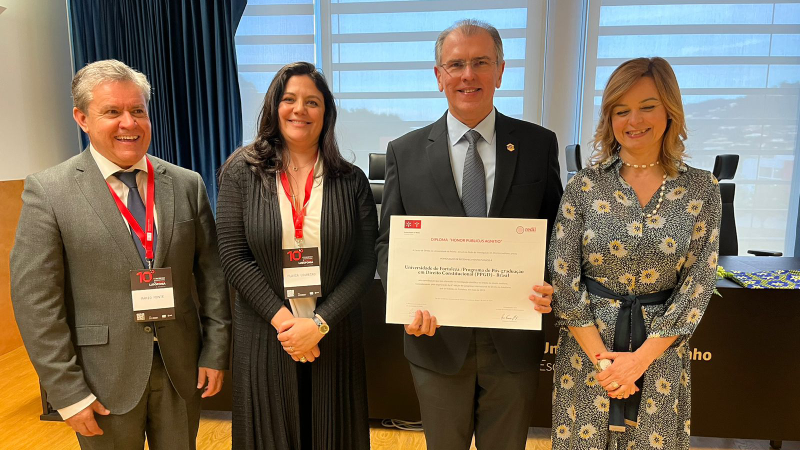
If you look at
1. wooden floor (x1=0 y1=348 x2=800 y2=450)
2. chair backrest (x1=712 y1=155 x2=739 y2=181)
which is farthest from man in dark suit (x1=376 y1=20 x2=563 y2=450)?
chair backrest (x1=712 y1=155 x2=739 y2=181)

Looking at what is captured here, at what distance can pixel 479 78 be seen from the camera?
1.43 m

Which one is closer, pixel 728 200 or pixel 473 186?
pixel 473 186

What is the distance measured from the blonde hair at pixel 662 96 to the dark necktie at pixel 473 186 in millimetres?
381

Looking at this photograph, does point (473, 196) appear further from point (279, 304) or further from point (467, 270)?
point (279, 304)

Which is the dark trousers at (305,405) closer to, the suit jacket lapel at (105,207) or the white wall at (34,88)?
the suit jacket lapel at (105,207)

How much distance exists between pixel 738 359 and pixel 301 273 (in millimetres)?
2064

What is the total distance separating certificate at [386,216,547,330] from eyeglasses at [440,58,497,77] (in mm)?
462

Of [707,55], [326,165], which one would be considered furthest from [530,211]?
[707,55]

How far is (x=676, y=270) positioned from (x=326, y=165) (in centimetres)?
112

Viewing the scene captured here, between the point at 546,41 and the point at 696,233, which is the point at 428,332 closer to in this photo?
the point at 696,233

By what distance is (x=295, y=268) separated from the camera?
1.51 metres

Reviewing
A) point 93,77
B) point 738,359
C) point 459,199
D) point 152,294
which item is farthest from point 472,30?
point 738,359

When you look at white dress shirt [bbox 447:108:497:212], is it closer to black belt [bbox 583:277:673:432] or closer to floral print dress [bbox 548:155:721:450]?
floral print dress [bbox 548:155:721:450]

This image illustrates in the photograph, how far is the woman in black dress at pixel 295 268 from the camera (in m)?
1.51
